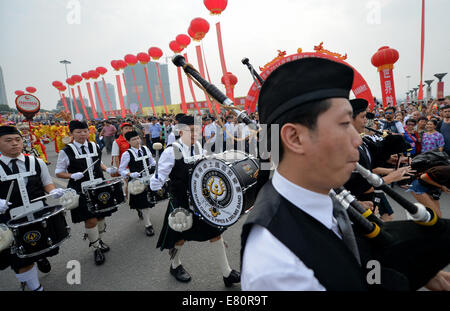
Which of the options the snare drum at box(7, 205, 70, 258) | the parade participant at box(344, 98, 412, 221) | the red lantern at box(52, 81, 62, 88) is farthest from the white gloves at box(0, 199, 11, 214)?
the red lantern at box(52, 81, 62, 88)

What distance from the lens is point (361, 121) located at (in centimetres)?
231

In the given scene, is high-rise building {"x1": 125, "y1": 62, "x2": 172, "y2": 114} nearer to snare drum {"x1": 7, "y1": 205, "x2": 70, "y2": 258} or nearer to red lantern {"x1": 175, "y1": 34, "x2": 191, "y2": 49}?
red lantern {"x1": 175, "y1": 34, "x2": 191, "y2": 49}

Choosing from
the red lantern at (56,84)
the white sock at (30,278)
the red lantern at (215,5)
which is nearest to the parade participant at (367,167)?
the white sock at (30,278)

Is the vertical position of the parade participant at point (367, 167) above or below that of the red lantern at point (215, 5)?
below

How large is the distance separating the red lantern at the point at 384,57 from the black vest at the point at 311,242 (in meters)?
10.3

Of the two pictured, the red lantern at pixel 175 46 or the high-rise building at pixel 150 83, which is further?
the high-rise building at pixel 150 83

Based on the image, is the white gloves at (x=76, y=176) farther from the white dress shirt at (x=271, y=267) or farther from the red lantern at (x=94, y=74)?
the red lantern at (x=94, y=74)

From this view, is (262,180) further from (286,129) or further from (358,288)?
(358,288)

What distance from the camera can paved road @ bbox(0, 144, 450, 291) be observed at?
2.82 meters

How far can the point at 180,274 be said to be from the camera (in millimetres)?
2855

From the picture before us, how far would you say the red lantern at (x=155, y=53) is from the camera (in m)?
16.9

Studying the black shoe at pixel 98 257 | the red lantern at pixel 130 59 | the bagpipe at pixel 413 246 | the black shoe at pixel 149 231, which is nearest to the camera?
the bagpipe at pixel 413 246
